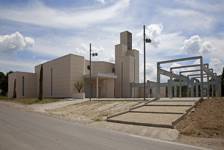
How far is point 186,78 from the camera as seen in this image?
33.9 metres

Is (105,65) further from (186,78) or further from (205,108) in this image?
(205,108)

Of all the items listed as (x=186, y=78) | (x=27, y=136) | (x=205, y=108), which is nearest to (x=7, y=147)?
(x=27, y=136)

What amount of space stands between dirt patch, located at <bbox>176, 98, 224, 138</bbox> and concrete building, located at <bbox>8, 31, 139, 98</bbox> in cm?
3792

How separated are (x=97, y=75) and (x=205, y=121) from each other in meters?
41.1

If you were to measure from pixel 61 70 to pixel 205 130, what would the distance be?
50.2 metres

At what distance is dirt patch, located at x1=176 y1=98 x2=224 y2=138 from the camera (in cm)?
1364

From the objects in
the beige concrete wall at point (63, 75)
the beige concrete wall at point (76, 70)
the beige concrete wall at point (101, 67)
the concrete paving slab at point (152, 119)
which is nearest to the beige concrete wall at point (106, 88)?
the beige concrete wall at point (101, 67)

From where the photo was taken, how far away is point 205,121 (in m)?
15.7

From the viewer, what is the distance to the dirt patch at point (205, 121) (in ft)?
44.8

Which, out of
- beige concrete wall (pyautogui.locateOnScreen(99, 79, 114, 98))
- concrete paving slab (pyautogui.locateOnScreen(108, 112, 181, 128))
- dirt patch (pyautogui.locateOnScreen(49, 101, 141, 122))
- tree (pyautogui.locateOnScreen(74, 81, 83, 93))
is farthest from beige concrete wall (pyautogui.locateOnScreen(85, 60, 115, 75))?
concrete paving slab (pyautogui.locateOnScreen(108, 112, 181, 128))

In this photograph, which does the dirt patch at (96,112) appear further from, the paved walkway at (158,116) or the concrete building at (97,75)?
the concrete building at (97,75)

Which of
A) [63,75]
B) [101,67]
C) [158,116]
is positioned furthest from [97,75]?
[158,116]

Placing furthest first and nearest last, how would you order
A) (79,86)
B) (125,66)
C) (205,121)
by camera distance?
(125,66) < (79,86) < (205,121)

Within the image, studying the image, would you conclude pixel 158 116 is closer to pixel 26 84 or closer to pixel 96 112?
pixel 96 112
